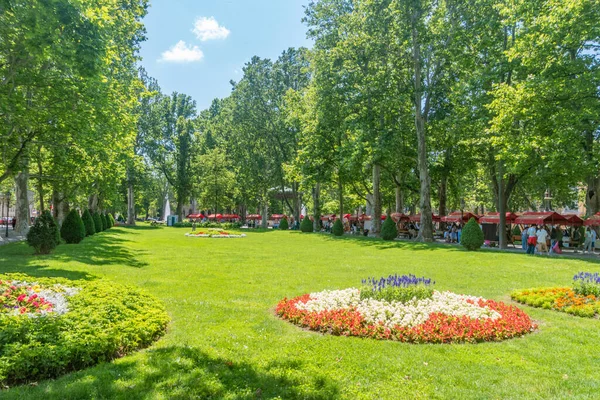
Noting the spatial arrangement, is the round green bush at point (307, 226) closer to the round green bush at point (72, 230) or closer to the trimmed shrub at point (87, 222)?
the trimmed shrub at point (87, 222)

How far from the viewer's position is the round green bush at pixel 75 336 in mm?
4395

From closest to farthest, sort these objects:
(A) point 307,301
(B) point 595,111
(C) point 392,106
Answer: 1. (A) point 307,301
2. (B) point 595,111
3. (C) point 392,106

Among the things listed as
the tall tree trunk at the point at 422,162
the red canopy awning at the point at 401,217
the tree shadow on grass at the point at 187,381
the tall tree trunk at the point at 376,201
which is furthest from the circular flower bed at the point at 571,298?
the red canopy awning at the point at 401,217

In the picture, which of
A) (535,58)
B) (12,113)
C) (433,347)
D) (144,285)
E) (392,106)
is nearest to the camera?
(433,347)

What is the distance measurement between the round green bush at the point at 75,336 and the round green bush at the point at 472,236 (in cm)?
1788

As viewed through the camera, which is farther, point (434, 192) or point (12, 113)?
point (434, 192)

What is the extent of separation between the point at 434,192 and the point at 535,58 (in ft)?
84.9

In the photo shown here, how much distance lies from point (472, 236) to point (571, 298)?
12615 mm

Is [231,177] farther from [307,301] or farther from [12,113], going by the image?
[307,301]

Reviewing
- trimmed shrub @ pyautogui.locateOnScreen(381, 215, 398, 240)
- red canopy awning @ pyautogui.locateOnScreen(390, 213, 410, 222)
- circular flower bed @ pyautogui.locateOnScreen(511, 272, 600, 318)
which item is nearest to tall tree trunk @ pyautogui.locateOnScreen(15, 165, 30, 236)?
trimmed shrub @ pyautogui.locateOnScreen(381, 215, 398, 240)

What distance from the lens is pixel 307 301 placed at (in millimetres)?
8062

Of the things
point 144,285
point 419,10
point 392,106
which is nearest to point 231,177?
point 392,106

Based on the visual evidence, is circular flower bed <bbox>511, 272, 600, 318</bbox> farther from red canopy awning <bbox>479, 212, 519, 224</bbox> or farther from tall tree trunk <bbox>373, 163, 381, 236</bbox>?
tall tree trunk <bbox>373, 163, 381, 236</bbox>

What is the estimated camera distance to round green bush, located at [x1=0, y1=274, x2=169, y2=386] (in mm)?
4395
